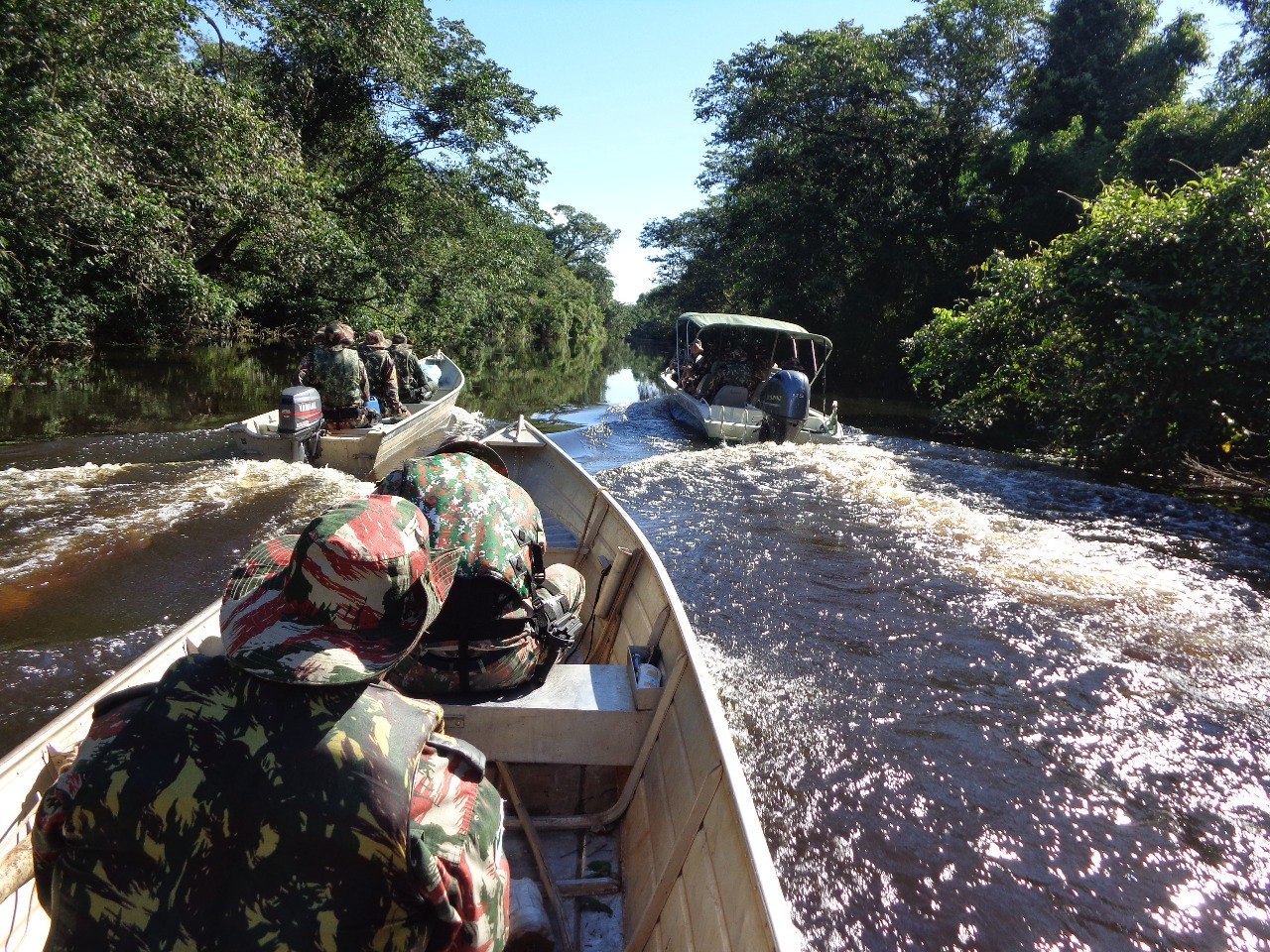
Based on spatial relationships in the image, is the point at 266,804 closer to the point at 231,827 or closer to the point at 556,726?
the point at 231,827

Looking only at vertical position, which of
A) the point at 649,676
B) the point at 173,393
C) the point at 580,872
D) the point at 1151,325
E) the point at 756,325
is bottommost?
the point at 580,872

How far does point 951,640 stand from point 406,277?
21264 mm

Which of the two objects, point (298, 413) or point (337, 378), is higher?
point (337, 378)

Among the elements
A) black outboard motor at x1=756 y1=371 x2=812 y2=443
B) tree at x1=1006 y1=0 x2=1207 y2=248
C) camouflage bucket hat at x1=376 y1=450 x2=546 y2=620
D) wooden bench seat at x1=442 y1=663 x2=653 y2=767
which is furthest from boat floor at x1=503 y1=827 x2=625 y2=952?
tree at x1=1006 y1=0 x2=1207 y2=248

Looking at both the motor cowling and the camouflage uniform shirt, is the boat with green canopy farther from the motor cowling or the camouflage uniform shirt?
the motor cowling

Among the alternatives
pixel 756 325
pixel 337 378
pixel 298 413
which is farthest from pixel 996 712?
pixel 756 325

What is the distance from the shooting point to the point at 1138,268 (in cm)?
1083

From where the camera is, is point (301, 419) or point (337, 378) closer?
point (301, 419)

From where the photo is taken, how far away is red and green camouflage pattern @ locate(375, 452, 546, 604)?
2543 mm

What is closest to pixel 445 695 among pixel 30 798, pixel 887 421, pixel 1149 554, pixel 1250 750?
pixel 30 798

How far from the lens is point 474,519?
8.51 ft

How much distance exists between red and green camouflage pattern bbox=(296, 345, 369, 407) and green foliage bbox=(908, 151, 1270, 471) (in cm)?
1006

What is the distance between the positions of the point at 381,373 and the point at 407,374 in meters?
1.28

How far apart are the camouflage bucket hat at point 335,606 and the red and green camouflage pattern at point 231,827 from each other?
5cm
